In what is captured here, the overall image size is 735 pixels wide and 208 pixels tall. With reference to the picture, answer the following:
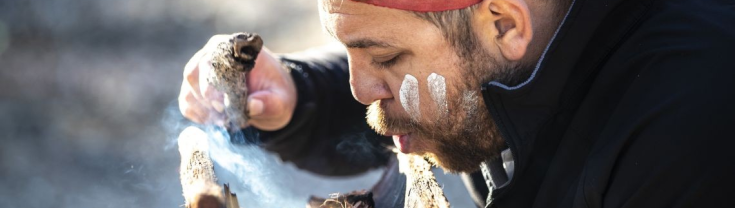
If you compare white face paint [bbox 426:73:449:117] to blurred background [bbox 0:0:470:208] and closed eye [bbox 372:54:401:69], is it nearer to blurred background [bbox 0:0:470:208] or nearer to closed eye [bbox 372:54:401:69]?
closed eye [bbox 372:54:401:69]

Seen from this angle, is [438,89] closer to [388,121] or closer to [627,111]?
[388,121]

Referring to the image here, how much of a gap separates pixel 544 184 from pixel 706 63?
0.45 meters

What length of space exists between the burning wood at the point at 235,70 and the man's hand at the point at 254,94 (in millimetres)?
23

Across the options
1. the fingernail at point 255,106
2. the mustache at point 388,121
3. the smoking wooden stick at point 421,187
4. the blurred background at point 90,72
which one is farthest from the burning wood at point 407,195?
the blurred background at point 90,72

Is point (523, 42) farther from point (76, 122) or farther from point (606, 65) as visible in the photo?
point (76, 122)

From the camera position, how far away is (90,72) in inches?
216

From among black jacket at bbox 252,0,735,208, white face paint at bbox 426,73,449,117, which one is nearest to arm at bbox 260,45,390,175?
white face paint at bbox 426,73,449,117

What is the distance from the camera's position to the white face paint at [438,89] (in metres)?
2.05

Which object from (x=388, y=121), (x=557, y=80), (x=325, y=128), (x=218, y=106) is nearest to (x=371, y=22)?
(x=388, y=121)

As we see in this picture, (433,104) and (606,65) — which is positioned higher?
(433,104)

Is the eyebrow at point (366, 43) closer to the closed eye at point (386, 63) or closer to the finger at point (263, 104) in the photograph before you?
the closed eye at point (386, 63)

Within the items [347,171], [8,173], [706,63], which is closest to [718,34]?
[706,63]

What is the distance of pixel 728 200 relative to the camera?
1602 millimetres

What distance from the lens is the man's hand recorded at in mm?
2489
